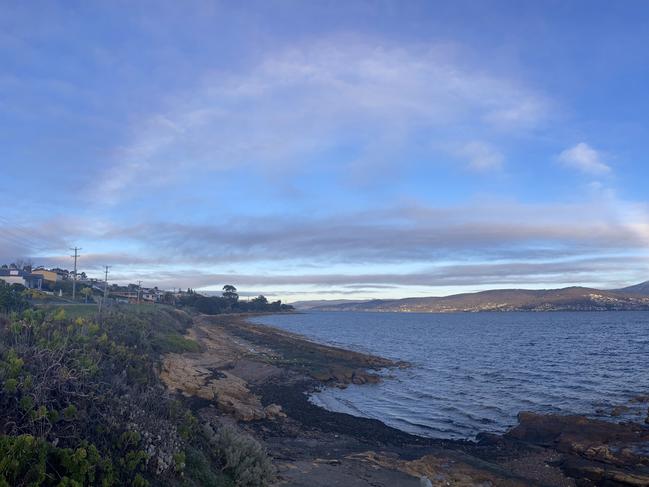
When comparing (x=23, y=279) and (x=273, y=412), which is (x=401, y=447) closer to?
(x=273, y=412)

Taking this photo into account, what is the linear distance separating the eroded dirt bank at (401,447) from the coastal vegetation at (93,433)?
1973 millimetres

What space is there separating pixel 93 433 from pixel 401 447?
1114cm

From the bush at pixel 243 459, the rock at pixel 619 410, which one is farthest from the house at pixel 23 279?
the rock at pixel 619 410

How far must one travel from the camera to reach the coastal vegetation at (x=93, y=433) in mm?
6844

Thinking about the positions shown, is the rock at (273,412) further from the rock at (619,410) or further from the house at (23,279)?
the house at (23,279)

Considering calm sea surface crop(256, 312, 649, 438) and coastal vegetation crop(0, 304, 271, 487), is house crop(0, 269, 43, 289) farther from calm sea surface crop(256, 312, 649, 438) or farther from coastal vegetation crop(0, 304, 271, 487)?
coastal vegetation crop(0, 304, 271, 487)

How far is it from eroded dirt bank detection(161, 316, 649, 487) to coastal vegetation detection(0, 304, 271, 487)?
1.97 meters

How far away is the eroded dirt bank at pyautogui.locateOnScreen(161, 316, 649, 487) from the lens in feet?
42.2

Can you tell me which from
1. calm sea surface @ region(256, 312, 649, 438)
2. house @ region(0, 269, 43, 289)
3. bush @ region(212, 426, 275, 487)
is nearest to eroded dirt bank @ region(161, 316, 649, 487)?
Result: bush @ region(212, 426, 275, 487)

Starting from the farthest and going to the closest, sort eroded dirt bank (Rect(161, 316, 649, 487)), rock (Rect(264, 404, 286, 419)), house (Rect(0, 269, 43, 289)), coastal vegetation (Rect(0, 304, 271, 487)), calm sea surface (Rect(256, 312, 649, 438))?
house (Rect(0, 269, 43, 289))
calm sea surface (Rect(256, 312, 649, 438))
rock (Rect(264, 404, 286, 419))
eroded dirt bank (Rect(161, 316, 649, 487))
coastal vegetation (Rect(0, 304, 271, 487))

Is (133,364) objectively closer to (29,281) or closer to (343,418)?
(343,418)

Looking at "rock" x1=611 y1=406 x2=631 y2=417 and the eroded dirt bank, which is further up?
the eroded dirt bank

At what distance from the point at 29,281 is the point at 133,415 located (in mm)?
74258

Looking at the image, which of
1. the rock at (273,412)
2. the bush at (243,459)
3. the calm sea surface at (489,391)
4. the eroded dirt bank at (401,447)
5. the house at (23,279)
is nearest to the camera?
the bush at (243,459)
